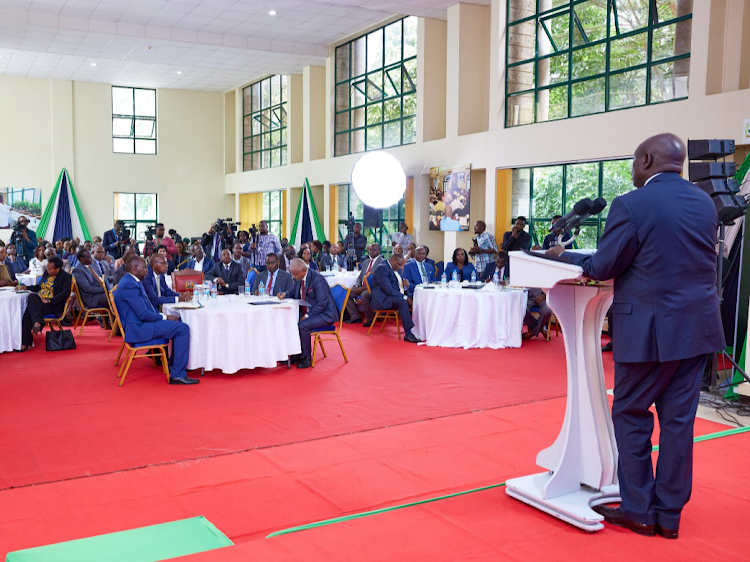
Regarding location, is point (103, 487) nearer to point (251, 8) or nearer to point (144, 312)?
point (144, 312)

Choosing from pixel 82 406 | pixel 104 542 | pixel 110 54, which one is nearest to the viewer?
pixel 104 542

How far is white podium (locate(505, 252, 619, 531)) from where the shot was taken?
312cm

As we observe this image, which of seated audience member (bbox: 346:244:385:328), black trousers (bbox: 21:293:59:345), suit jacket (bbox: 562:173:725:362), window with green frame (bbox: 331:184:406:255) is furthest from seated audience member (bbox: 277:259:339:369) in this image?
window with green frame (bbox: 331:184:406:255)

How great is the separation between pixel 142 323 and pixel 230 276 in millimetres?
3455

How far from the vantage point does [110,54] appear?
1684 cm

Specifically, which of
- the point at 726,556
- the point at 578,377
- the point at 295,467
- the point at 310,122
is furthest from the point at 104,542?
the point at 310,122

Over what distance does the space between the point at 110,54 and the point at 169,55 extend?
1.37m

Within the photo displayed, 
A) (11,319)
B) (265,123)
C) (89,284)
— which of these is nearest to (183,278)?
(89,284)

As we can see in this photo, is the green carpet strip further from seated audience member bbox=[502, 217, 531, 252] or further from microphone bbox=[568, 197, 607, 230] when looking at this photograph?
seated audience member bbox=[502, 217, 531, 252]

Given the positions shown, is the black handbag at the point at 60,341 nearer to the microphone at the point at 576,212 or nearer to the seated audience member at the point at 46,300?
the seated audience member at the point at 46,300

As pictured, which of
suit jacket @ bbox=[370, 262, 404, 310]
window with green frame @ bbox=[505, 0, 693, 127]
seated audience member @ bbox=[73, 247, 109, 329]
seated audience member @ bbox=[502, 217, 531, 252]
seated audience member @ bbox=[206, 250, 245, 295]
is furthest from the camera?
seated audience member @ bbox=[502, 217, 531, 252]

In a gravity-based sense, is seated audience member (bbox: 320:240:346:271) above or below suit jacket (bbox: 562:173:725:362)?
below

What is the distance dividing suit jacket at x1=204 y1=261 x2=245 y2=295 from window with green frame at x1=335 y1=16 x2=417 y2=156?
19.5ft

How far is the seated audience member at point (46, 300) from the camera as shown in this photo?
8.29m
